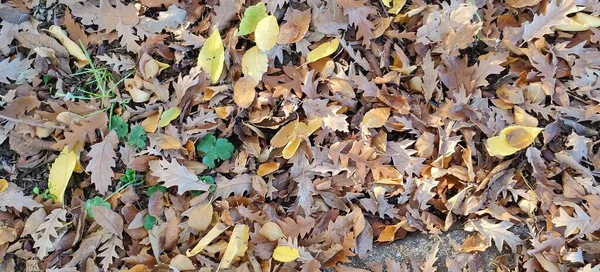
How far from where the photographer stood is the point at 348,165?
2123 millimetres

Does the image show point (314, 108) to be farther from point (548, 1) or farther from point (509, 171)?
point (548, 1)

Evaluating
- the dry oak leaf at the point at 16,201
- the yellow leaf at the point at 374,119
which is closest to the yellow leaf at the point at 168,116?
the dry oak leaf at the point at 16,201

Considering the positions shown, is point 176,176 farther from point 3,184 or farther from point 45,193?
point 3,184

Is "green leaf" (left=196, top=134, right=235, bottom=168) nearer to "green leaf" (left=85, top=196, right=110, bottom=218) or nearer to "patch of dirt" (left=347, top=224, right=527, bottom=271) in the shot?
"green leaf" (left=85, top=196, right=110, bottom=218)

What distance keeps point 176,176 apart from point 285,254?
502 mm

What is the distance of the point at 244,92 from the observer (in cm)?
216

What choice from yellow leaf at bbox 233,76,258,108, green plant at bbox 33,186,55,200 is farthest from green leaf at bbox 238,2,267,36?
green plant at bbox 33,186,55,200

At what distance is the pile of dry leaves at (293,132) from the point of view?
205 cm

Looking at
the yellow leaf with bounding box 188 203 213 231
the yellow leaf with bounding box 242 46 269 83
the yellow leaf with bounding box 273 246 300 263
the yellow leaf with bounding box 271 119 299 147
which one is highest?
the yellow leaf with bounding box 242 46 269 83

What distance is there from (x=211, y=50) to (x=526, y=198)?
135cm

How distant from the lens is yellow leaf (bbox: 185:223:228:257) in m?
1.99

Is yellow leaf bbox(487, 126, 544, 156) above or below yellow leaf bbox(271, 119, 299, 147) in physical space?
below

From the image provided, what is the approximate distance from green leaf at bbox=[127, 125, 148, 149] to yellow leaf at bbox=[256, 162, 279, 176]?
0.46m

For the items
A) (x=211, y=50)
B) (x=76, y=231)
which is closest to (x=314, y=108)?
(x=211, y=50)
